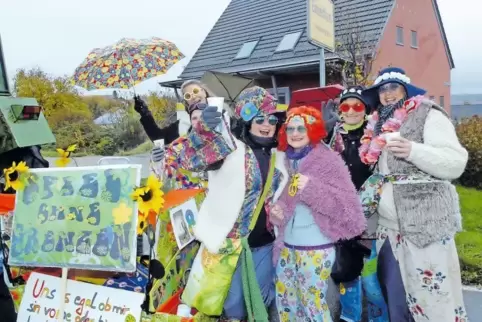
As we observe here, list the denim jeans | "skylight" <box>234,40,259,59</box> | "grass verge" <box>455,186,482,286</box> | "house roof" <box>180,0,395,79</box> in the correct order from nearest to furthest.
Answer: the denim jeans, "grass verge" <box>455,186,482,286</box>, "house roof" <box>180,0,395,79</box>, "skylight" <box>234,40,259,59</box>

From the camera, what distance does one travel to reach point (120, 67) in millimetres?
3369

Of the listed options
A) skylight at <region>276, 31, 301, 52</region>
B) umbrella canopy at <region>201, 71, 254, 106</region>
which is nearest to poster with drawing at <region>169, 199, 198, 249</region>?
umbrella canopy at <region>201, 71, 254, 106</region>

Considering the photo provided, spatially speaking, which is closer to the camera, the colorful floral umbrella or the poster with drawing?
the poster with drawing

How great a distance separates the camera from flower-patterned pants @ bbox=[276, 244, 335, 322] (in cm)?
279

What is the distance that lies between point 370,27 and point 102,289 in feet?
46.6

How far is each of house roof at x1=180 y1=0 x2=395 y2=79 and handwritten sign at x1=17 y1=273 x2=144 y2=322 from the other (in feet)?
34.4

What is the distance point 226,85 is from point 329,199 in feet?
10.3

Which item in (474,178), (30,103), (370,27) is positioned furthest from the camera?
(370,27)

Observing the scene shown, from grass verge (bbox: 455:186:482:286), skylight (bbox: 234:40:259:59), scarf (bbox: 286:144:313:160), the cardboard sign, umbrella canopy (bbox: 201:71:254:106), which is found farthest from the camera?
skylight (bbox: 234:40:259:59)

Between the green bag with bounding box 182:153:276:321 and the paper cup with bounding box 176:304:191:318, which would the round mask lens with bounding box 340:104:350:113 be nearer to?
the green bag with bounding box 182:153:276:321

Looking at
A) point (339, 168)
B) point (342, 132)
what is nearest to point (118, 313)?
point (339, 168)

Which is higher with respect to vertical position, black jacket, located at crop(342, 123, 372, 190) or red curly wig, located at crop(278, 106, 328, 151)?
red curly wig, located at crop(278, 106, 328, 151)

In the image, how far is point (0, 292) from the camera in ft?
10.7

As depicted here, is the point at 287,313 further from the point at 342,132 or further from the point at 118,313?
the point at 342,132
